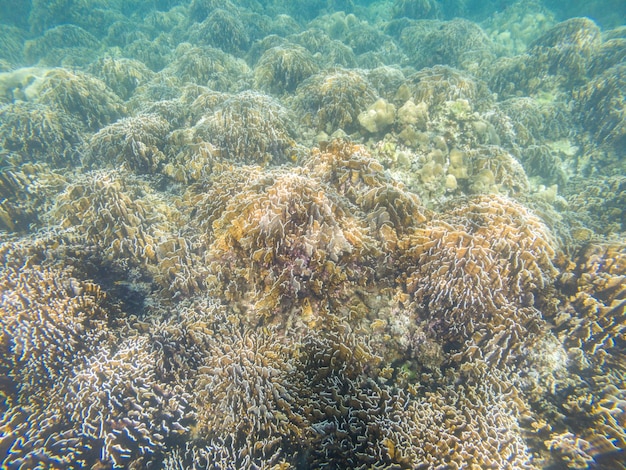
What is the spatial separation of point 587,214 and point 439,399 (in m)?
5.60

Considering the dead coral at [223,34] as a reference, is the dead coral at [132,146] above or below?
below

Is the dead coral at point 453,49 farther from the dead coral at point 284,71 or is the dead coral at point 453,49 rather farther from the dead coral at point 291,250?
the dead coral at point 291,250

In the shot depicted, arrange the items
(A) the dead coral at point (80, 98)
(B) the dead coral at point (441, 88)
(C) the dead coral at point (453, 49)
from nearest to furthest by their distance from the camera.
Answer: (B) the dead coral at point (441, 88) < (A) the dead coral at point (80, 98) < (C) the dead coral at point (453, 49)

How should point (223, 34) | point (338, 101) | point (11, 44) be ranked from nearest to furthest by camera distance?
1. point (338, 101)
2. point (223, 34)
3. point (11, 44)

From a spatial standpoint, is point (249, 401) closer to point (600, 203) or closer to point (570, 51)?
point (600, 203)

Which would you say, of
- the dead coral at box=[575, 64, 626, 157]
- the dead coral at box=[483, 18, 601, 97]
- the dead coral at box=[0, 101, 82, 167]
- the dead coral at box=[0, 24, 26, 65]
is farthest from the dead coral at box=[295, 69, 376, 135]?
the dead coral at box=[0, 24, 26, 65]

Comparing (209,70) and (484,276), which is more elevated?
(209,70)

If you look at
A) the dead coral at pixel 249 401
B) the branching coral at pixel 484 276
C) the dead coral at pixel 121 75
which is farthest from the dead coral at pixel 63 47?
the branching coral at pixel 484 276

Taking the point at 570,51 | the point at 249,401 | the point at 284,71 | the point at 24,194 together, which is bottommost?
the point at 249,401

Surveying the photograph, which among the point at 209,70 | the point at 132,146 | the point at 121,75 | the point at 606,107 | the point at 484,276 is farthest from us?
the point at 121,75

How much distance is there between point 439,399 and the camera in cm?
309

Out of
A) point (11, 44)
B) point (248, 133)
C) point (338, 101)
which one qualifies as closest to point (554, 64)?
point (338, 101)

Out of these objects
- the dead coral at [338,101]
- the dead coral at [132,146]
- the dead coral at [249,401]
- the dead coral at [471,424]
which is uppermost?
the dead coral at [338,101]

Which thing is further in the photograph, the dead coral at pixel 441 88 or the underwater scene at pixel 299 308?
the dead coral at pixel 441 88
